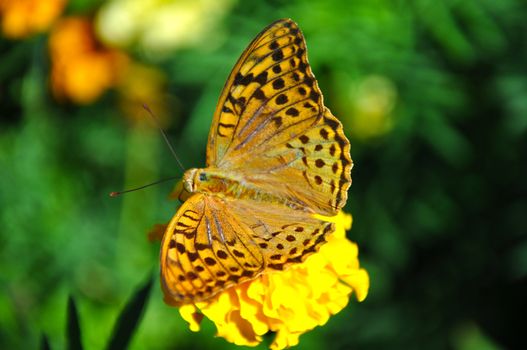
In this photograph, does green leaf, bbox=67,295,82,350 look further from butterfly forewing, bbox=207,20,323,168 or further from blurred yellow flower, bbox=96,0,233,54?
blurred yellow flower, bbox=96,0,233,54

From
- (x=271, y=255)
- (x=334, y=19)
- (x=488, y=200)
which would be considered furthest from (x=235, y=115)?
(x=488, y=200)

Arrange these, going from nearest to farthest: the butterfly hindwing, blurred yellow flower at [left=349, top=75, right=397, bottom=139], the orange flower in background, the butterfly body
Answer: the butterfly hindwing < the butterfly body < blurred yellow flower at [left=349, top=75, right=397, bottom=139] < the orange flower in background

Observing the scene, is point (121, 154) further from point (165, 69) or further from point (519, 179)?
point (519, 179)

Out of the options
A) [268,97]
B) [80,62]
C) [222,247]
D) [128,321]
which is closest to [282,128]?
[268,97]

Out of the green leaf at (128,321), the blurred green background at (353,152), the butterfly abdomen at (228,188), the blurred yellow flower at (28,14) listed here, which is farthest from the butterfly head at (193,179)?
the blurred yellow flower at (28,14)

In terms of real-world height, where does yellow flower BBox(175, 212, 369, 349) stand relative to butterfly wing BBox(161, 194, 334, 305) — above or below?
below

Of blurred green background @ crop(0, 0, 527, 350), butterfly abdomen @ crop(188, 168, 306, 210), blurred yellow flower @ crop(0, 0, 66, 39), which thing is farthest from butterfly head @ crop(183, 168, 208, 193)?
blurred yellow flower @ crop(0, 0, 66, 39)

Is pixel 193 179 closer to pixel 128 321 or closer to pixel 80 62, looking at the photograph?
pixel 128 321

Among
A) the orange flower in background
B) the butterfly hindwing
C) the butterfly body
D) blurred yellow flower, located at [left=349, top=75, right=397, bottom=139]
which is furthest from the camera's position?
the orange flower in background

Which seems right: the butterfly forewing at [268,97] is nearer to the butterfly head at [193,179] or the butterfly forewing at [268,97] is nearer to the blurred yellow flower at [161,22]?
the butterfly head at [193,179]
